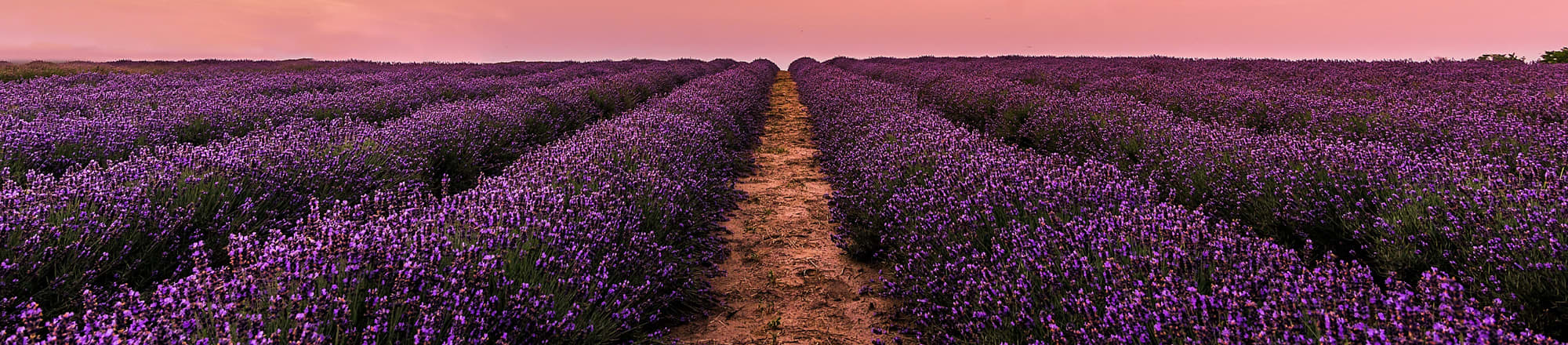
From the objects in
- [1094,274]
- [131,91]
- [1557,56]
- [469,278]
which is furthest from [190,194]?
[1557,56]

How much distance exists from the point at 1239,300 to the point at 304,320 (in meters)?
2.25

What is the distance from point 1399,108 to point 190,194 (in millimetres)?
7842

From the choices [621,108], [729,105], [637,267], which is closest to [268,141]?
[637,267]

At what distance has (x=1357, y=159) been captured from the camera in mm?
3090

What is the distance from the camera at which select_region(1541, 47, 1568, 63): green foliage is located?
1161 cm

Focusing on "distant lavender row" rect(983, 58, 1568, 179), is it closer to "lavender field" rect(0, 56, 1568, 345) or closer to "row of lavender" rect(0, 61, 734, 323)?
"lavender field" rect(0, 56, 1568, 345)

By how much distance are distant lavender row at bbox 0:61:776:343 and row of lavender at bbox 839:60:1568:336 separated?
2.53m

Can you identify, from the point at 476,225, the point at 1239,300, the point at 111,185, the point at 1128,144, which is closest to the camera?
the point at 1239,300

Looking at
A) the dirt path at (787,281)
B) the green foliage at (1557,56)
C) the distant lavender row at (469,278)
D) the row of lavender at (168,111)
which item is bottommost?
the dirt path at (787,281)

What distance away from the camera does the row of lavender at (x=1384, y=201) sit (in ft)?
6.66

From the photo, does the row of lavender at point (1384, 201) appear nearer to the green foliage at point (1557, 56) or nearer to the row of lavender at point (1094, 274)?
the row of lavender at point (1094, 274)

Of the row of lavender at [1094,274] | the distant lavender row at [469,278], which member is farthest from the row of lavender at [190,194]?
the row of lavender at [1094,274]

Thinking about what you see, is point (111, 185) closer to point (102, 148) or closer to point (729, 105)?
point (102, 148)

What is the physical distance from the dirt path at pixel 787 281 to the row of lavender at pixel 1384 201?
170 cm
